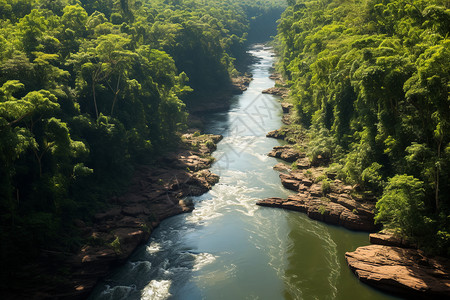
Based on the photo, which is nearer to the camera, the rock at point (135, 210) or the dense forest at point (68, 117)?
the dense forest at point (68, 117)

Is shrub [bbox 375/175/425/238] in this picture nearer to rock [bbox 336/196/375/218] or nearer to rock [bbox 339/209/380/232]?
rock [bbox 339/209/380/232]

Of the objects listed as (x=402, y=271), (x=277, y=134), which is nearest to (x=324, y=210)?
(x=402, y=271)

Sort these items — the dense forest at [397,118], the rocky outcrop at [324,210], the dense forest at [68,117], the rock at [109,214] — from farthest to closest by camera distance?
1. the rock at [109,214]
2. the rocky outcrop at [324,210]
3. the dense forest at [397,118]
4. the dense forest at [68,117]

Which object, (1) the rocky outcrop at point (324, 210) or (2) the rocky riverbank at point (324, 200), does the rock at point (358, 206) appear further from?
(1) the rocky outcrop at point (324, 210)

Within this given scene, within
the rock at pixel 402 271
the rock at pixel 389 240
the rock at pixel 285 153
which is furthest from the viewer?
the rock at pixel 285 153

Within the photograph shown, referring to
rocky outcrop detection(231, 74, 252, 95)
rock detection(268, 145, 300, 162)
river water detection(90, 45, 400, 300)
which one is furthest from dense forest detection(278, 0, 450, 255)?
rocky outcrop detection(231, 74, 252, 95)

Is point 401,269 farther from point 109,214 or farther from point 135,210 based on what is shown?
point 109,214

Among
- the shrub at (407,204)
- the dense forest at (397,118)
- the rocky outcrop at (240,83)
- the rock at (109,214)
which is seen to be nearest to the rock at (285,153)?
Answer: the dense forest at (397,118)
